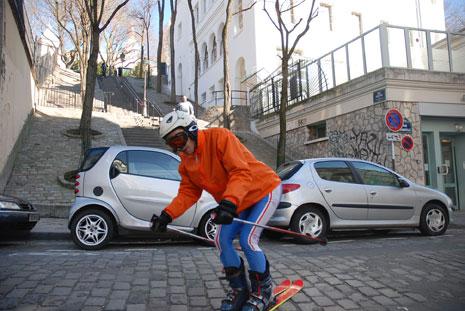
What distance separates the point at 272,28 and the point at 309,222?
18657 mm

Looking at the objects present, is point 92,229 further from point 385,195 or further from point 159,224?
point 385,195

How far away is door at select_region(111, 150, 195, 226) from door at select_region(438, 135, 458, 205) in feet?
32.3

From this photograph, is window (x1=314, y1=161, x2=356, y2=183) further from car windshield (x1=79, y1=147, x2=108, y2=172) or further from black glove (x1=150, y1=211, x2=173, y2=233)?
black glove (x1=150, y1=211, x2=173, y2=233)

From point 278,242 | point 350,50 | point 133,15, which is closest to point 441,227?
point 278,242

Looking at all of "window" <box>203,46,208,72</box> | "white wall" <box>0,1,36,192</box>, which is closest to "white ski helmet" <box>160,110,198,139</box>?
"white wall" <box>0,1,36,192</box>

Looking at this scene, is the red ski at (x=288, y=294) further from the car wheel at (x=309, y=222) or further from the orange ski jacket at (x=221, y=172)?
the car wheel at (x=309, y=222)

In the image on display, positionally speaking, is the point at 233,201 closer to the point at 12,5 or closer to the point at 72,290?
the point at 72,290

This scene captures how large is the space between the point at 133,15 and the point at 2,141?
3595 centimetres

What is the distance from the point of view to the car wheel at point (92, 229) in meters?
6.54

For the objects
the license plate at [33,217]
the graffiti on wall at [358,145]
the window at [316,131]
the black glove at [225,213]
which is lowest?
the license plate at [33,217]

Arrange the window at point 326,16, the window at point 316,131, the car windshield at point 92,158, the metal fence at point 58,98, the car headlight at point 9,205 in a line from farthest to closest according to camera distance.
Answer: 1. the window at point 326,16
2. the metal fence at point 58,98
3. the window at point 316,131
4. the car windshield at point 92,158
5. the car headlight at point 9,205

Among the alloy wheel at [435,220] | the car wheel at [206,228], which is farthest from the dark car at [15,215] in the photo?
the alloy wheel at [435,220]

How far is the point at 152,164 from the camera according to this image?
23.3 feet

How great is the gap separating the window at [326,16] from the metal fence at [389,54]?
10713 mm
